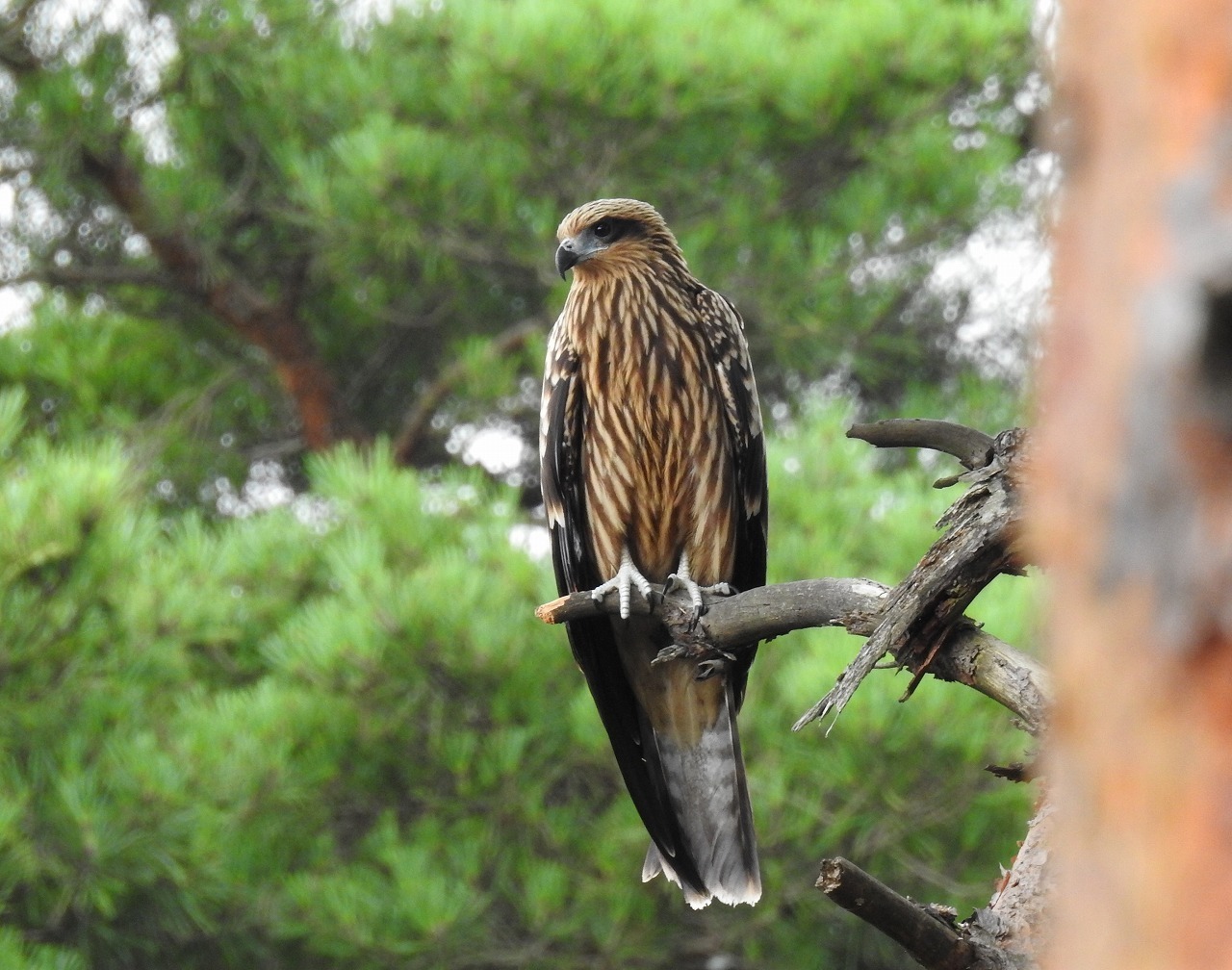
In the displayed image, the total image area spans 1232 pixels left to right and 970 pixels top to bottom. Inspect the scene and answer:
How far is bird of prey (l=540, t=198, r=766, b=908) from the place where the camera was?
3123 mm

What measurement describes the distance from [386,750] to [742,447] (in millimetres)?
2534

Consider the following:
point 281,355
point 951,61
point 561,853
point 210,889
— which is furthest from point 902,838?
point 281,355

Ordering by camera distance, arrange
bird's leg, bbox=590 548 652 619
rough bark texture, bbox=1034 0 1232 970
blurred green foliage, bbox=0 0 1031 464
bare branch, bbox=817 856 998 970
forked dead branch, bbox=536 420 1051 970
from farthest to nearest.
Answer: blurred green foliage, bbox=0 0 1031 464 < bird's leg, bbox=590 548 652 619 < forked dead branch, bbox=536 420 1051 970 < bare branch, bbox=817 856 998 970 < rough bark texture, bbox=1034 0 1232 970

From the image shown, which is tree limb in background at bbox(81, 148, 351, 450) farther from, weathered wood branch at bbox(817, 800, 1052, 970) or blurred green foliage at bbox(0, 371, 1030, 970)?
weathered wood branch at bbox(817, 800, 1052, 970)

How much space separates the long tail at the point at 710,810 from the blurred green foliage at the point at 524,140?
3.16m

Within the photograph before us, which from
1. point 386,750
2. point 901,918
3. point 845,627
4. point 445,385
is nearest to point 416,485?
point 386,750

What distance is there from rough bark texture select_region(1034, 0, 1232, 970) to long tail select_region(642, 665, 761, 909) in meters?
2.20

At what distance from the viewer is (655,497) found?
313cm

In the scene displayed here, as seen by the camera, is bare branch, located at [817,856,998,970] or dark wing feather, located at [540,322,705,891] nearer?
bare branch, located at [817,856,998,970]

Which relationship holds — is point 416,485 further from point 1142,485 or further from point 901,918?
point 1142,485

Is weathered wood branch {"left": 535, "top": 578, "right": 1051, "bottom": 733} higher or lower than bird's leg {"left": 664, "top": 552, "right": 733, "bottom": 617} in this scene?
lower

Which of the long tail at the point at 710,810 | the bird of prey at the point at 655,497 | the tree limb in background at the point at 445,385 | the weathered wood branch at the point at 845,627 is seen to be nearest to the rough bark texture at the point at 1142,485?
the weathered wood branch at the point at 845,627

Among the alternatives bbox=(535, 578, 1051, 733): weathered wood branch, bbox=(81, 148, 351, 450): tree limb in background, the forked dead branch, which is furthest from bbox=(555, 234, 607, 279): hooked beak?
bbox=(81, 148, 351, 450): tree limb in background

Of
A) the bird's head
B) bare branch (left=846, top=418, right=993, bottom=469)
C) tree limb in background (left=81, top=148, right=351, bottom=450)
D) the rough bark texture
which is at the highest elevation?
tree limb in background (left=81, top=148, right=351, bottom=450)
